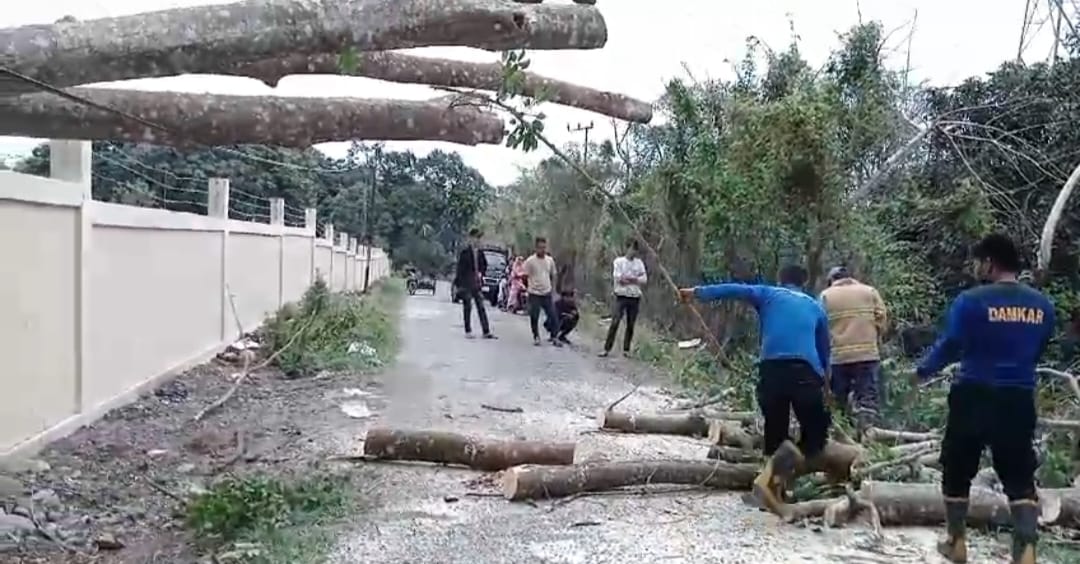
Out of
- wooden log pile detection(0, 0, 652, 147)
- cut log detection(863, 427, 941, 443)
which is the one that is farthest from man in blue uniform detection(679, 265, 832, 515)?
wooden log pile detection(0, 0, 652, 147)

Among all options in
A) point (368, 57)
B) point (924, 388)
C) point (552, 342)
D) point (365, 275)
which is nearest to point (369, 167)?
point (365, 275)

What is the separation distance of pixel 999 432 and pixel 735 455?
2.12 metres

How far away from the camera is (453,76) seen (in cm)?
620

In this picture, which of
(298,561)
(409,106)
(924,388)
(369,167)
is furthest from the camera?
(369,167)

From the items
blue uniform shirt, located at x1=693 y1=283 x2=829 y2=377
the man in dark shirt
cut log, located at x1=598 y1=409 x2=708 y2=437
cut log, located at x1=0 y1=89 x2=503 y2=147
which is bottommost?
cut log, located at x1=598 y1=409 x2=708 y2=437

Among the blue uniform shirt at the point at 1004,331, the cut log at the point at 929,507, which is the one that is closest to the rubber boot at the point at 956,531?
the cut log at the point at 929,507

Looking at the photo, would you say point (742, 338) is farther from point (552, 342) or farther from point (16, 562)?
point (16, 562)

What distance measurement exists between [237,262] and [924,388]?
9.34 m

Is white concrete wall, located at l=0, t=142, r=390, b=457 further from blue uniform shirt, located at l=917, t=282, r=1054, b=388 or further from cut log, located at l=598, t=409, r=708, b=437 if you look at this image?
blue uniform shirt, located at l=917, t=282, r=1054, b=388

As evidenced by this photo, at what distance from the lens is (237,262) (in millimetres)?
14523

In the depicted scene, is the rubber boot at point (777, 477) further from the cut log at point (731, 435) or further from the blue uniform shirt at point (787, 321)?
the cut log at point (731, 435)

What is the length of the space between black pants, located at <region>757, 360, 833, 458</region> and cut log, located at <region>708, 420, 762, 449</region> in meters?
0.87

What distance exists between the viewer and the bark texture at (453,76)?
5.20 meters

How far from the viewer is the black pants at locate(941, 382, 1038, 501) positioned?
5.07 metres
